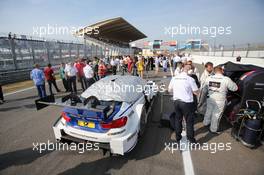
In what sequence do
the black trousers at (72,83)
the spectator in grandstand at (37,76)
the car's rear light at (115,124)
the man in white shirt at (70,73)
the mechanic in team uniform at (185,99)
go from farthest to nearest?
the black trousers at (72,83) → the man in white shirt at (70,73) → the spectator in grandstand at (37,76) → the mechanic in team uniform at (185,99) → the car's rear light at (115,124)

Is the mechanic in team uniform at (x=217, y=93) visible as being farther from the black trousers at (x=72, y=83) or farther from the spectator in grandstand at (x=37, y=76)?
the black trousers at (x=72, y=83)

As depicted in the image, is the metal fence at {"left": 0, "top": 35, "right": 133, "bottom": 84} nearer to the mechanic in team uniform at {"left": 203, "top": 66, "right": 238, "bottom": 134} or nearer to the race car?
the race car

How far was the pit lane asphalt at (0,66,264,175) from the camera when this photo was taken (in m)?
2.74

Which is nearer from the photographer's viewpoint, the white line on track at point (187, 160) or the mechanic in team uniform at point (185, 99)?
the white line on track at point (187, 160)

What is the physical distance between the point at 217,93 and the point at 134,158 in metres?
2.54

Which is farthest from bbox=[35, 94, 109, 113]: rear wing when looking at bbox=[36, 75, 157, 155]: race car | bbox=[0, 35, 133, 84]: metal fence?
bbox=[0, 35, 133, 84]: metal fence

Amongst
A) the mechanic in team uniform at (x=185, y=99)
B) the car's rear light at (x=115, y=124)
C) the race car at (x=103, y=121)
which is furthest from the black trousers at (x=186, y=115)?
the car's rear light at (x=115, y=124)

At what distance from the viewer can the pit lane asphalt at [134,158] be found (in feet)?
9.00

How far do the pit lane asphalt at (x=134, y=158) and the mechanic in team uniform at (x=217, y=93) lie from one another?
16.9 inches

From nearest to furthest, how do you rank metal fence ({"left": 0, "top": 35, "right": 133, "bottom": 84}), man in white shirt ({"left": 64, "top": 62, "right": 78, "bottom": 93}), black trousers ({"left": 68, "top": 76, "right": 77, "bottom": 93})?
man in white shirt ({"left": 64, "top": 62, "right": 78, "bottom": 93}) < black trousers ({"left": 68, "top": 76, "right": 77, "bottom": 93}) < metal fence ({"left": 0, "top": 35, "right": 133, "bottom": 84})

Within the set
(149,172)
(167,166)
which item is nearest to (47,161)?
(149,172)

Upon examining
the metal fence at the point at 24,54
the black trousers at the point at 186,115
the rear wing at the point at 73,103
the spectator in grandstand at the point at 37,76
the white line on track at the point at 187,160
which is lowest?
the white line on track at the point at 187,160

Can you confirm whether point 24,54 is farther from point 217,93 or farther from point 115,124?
point 217,93

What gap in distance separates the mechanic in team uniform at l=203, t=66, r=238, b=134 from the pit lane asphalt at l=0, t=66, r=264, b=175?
430mm
